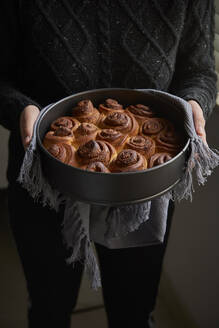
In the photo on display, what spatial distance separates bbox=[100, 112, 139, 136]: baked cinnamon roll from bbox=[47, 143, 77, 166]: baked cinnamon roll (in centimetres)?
10

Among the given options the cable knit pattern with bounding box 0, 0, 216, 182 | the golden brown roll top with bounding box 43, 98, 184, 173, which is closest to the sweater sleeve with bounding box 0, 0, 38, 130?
the cable knit pattern with bounding box 0, 0, 216, 182

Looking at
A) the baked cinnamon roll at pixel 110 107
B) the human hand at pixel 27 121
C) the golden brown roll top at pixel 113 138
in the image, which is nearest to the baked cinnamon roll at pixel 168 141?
the golden brown roll top at pixel 113 138

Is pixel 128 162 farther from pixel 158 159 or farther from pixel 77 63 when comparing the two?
pixel 77 63

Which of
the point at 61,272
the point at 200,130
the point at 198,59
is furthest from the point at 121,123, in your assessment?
the point at 61,272

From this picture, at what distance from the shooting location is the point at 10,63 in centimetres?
87

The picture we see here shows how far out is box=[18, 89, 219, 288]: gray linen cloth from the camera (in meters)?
0.71

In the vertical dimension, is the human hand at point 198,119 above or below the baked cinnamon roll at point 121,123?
below

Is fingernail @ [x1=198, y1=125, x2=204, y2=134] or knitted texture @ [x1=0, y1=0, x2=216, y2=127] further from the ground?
knitted texture @ [x1=0, y1=0, x2=216, y2=127]

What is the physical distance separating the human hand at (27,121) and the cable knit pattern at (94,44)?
3cm

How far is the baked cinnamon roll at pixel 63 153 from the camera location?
694 millimetres

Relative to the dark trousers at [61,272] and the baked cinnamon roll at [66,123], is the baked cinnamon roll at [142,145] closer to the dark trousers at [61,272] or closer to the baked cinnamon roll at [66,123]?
the baked cinnamon roll at [66,123]

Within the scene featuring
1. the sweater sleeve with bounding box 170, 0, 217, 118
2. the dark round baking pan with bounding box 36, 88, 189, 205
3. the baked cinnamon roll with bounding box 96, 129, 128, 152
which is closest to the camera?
the dark round baking pan with bounding box 36, 88, 189, 205

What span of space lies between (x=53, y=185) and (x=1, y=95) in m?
0.26

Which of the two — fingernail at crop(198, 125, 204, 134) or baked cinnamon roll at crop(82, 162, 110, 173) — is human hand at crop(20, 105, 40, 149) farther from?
fingernail at crop(198, 125, 204, 134)
